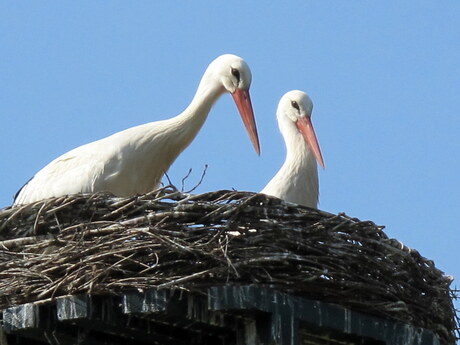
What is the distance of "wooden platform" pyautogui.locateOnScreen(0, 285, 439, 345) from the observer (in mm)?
8828

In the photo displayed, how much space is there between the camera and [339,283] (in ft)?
30.5

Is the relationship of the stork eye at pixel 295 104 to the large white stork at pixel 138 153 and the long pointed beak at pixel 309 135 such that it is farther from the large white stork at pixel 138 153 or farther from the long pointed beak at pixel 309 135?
the large white stork at pixel 138 153

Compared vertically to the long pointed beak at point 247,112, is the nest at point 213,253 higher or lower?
lower

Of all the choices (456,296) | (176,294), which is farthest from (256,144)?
(176,294)

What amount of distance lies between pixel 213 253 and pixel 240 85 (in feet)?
10.2

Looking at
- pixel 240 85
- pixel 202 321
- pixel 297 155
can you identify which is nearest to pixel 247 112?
pixel 240 85

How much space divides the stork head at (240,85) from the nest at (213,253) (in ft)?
7.73

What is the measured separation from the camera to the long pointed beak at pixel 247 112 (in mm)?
11938

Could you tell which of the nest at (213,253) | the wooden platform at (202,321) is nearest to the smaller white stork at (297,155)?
the nest at (213,253)

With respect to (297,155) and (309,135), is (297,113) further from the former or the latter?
(297,155)

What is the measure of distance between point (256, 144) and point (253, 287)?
127 inches

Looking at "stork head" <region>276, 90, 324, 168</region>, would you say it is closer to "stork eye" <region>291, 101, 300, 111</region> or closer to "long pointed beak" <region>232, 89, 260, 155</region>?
"stork eye" <region>291, 101, 300, 111</region>

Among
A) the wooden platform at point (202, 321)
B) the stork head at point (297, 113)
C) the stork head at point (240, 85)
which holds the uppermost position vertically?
the stork head at point (297, 113)

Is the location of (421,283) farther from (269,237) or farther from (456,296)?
(269,237)
